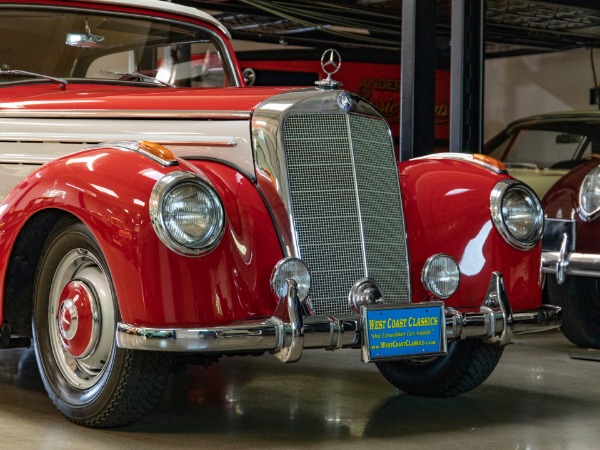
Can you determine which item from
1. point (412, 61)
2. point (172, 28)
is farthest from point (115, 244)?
point (412, 61)

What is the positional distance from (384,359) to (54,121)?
168cm

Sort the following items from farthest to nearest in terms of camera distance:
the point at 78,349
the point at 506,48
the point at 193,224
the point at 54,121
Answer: the point at 506,48
the point at 54,121
the point at 78,349
the point at 193,224

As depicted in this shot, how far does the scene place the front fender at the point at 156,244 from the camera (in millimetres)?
3463

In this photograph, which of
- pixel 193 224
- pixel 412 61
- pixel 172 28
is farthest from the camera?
pixel 412 61

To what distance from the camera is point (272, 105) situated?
3924 millimetres

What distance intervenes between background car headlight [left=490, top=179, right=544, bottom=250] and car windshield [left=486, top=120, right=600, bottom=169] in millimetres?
3806

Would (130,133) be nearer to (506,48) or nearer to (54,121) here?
(54,121)

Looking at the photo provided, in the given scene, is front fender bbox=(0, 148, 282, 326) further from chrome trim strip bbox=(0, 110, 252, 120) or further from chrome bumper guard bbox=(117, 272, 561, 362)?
chrome trim strip bbox=(0, 110, 252, 120)

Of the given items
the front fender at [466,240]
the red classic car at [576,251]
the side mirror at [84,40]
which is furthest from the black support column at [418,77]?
the front fender at [466,240]

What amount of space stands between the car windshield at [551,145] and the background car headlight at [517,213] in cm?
381

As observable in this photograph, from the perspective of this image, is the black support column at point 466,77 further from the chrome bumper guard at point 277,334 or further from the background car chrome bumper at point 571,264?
the chrome bumper guard at point 277,334

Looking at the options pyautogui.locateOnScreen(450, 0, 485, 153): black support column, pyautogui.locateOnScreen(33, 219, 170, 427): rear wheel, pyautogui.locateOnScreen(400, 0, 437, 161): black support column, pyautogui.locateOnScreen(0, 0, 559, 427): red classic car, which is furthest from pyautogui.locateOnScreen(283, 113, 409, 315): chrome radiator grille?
pyautogui.locateOnScreen(450, 0, 485, 153): black support column

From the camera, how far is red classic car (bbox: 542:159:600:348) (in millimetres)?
5625

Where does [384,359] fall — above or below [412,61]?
below
